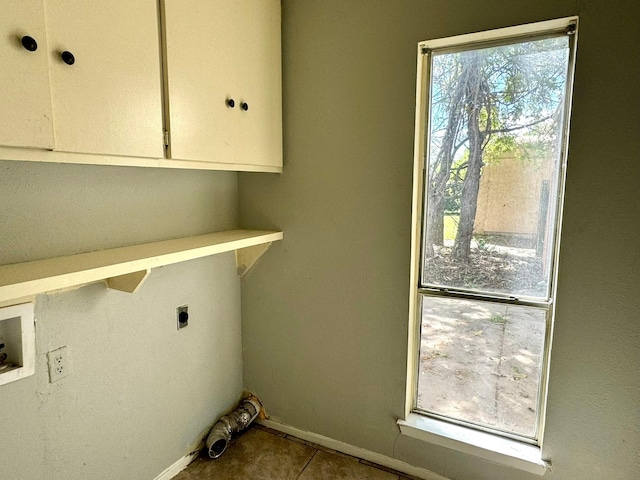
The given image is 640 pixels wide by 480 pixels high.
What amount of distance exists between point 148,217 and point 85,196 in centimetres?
27

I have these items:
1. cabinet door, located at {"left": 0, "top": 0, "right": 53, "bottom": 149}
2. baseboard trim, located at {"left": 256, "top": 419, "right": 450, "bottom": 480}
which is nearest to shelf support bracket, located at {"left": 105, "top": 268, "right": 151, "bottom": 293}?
cabinet door, located at {"left": 0, "top": 0, "right": 53, "bottom": 149}

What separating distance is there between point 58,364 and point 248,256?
3.27 feet

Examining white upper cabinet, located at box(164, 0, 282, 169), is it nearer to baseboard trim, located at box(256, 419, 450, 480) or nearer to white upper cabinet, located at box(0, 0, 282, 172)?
white upper cabinet, located at box(0, 0, 282, 172)

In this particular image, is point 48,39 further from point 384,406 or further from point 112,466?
point 384,406

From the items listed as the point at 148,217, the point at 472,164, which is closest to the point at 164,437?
the point at 148,217

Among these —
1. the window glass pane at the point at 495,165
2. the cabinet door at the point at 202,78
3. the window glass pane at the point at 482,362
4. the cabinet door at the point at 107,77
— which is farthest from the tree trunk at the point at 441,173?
the cabinet door at the point at 107,77

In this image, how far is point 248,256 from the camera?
2.09 m

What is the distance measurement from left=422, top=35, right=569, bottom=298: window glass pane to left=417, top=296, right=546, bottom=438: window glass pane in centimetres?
11

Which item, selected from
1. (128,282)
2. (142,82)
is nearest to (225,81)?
(142,82)

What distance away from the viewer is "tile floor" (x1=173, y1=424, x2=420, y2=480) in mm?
1779

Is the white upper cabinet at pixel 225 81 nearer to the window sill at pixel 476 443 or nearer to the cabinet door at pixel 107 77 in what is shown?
the cabinet door at pixel 107 77

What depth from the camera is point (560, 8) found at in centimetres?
135

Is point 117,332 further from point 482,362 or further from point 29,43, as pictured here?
point 482,362

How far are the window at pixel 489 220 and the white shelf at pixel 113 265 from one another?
847 mm
